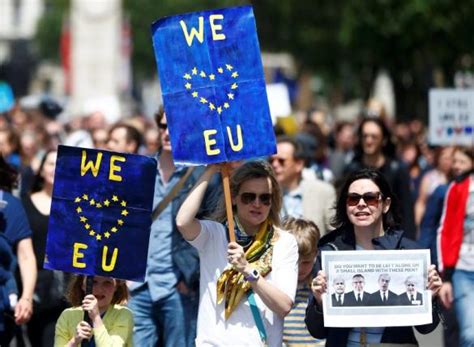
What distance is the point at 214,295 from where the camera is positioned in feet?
23.2

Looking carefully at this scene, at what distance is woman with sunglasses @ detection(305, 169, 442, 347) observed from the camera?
706 centimetres

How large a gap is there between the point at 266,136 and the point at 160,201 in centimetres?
152

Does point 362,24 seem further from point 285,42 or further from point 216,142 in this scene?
point 216,142

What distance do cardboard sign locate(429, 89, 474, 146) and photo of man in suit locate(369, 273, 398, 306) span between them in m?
7.61

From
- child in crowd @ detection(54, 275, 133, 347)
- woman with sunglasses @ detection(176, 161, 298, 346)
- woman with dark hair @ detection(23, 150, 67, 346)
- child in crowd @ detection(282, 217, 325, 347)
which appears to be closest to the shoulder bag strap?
woman with sunglasses @ detection(176, 161, 298, 346)

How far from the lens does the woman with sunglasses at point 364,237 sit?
7.06m

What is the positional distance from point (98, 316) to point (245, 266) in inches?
30.0

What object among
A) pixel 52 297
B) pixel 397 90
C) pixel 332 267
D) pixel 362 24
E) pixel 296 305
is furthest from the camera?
pixel 397 90

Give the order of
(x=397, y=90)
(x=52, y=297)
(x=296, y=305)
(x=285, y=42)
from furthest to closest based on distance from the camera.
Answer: (x=285, y=42) < (x=397, y=90) < (x=52, y=297) < (x=296, y=305)

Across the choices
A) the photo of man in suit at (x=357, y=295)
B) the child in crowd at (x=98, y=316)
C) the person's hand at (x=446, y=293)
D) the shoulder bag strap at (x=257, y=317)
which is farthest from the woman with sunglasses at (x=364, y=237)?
the person's hand at (x=446, y=293)

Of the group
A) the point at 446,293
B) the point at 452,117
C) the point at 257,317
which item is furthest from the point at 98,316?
the point at 452,117

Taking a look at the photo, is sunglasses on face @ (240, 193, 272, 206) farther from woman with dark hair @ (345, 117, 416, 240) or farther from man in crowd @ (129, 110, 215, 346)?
woman with dark hair @ (345, 117, 416, 240)

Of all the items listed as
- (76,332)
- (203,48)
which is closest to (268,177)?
(203,48)

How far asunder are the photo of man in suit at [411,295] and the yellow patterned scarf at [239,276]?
61 cm
